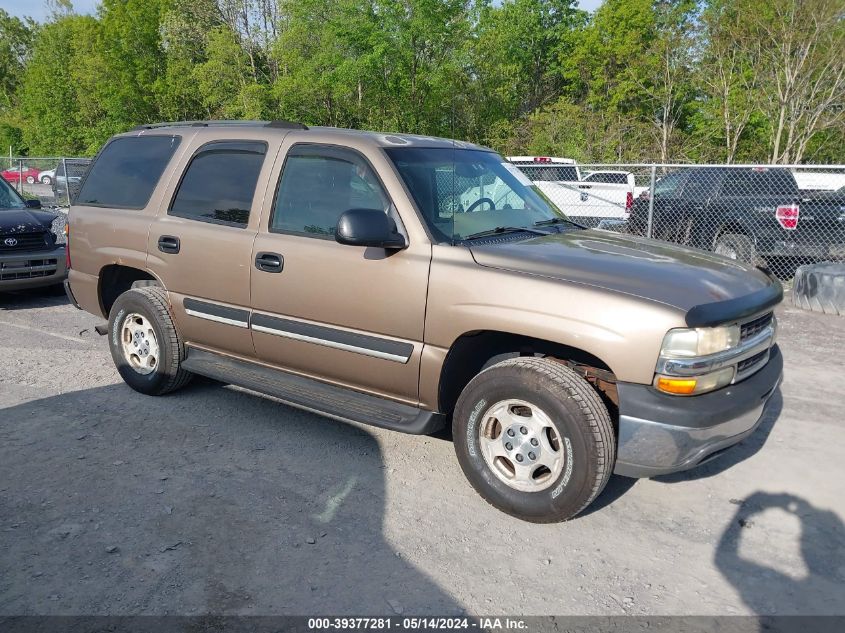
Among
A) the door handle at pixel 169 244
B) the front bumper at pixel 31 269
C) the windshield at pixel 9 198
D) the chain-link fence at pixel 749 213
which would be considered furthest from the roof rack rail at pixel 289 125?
the chain-link fence at pixel 749 213

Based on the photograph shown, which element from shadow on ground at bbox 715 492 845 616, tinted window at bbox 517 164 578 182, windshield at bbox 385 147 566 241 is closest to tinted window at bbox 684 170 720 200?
tinted window at bbox 517 164 578 182

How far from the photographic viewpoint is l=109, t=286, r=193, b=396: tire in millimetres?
4914

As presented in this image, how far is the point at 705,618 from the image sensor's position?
9.05ft

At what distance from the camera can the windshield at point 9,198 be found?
344 inches

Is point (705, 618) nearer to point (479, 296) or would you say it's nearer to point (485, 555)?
point (485, 555)

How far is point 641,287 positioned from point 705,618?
1452 mm

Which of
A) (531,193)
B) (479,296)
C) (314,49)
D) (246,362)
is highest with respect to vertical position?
(314,49)

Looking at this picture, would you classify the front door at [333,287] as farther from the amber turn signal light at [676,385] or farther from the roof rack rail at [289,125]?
the amber turn signal light at [676,385]

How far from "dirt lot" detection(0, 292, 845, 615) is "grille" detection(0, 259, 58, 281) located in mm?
3651

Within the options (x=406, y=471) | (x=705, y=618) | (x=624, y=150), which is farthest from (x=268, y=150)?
(x=624, y=150)

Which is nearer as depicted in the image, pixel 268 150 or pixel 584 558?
pixel 584 558

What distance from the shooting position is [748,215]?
399 inches

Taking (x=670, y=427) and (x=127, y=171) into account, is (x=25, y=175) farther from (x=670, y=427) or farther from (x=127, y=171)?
(x=670, y=427)

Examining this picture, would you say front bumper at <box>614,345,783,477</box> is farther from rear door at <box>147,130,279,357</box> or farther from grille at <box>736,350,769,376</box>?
rear door at <box>147,130,279,357</box>
